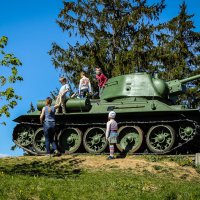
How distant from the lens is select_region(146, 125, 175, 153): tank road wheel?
18281 millimetres

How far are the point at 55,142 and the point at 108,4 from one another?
53.1 ft

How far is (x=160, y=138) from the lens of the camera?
18438 millimetres

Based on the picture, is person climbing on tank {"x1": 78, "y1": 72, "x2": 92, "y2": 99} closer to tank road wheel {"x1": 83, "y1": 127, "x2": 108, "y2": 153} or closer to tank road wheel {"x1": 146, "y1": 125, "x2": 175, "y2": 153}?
tank road wheel {"x1": 83, "y1": 127, "x2": 108, "y2": 153}

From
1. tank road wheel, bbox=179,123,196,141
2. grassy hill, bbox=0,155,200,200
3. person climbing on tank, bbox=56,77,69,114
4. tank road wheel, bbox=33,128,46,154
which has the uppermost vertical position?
person climbing on tank, bbox=56,77,69,114

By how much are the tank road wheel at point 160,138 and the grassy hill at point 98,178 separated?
122 cm

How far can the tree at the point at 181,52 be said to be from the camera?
3256 cm

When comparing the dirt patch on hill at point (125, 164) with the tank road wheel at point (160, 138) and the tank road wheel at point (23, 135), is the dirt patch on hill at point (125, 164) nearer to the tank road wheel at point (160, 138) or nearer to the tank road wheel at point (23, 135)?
the tank road wheel at point (160, 138)

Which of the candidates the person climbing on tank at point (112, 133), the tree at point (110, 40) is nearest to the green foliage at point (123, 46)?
the tree at point (110, 40)

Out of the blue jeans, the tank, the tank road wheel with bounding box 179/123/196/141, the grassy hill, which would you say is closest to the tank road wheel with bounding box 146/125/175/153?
the tank

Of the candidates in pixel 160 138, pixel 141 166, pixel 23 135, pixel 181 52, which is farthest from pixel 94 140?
pixel 181 52

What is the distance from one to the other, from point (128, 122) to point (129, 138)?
59 centimetres

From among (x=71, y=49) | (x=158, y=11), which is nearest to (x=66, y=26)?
(x=71, y=49)

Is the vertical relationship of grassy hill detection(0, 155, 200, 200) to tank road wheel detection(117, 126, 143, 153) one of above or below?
below

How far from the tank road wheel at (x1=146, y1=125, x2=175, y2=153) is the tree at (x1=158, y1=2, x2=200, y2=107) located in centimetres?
1406
